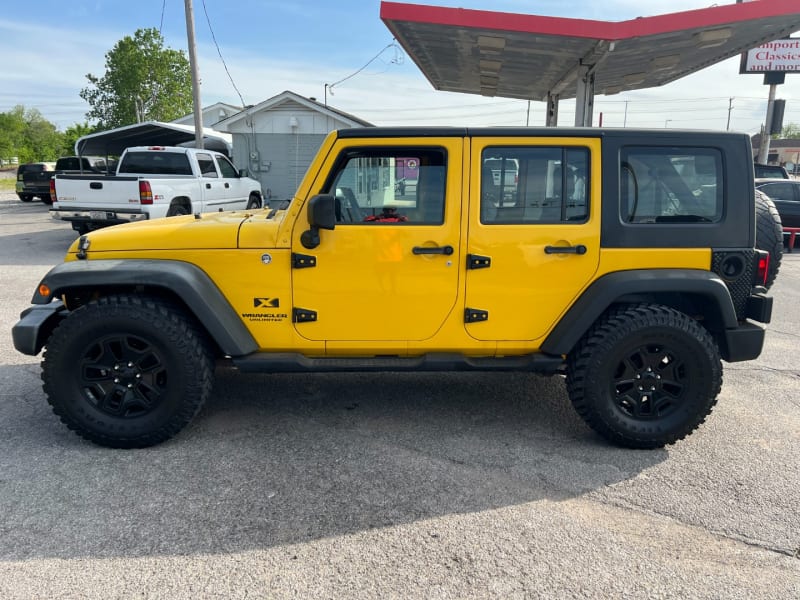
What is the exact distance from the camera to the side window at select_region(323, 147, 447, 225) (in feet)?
11.3

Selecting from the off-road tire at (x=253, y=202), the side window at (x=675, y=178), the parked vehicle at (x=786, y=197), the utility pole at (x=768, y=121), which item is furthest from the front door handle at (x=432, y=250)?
the utility pole at (x=768, y=121)

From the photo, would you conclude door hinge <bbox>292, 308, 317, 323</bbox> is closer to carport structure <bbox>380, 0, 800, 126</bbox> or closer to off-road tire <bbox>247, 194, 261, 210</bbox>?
carport structure <bbox>380, 0, 800, 126</bbox>

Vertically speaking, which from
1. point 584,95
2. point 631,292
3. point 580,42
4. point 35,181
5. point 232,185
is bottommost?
point 631,292

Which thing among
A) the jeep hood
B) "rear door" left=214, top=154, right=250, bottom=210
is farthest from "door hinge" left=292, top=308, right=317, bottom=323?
"rear door" left=214, top=154, right=250, bottom=210

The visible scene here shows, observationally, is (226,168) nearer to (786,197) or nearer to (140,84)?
(786,197)

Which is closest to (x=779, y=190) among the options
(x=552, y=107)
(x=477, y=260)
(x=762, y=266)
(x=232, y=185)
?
(x=552, y=107)

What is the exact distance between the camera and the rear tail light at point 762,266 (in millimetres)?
3520

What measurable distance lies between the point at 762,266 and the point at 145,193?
9.57 m

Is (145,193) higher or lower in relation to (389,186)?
higher

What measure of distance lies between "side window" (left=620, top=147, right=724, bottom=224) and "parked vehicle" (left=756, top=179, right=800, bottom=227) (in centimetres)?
1077

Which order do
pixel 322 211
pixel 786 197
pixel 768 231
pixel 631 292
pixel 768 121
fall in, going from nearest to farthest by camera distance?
1. pixel 322 211
2. pixel 631 292
3. pixel 768 231
4. pixel 786 197
5. pixel 768 121

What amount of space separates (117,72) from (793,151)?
88.0 metres

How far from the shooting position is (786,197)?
1250 cm

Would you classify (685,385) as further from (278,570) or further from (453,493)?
(278,570)
